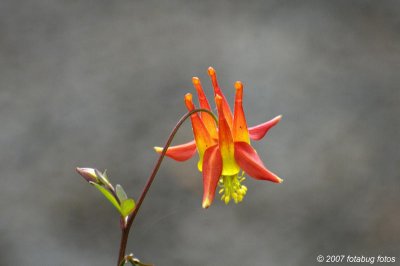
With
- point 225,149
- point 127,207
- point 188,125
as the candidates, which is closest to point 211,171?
point 225,149

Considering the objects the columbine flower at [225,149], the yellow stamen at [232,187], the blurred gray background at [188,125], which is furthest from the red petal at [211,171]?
the blurred gray background at [188,125]

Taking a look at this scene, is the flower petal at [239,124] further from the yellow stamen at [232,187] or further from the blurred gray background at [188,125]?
the blurred gray background at [188,125]

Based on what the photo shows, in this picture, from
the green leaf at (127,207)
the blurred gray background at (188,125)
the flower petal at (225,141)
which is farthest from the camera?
the blurred gray background at (188,125)

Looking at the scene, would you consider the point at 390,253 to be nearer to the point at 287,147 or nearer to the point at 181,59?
the point at 287,147

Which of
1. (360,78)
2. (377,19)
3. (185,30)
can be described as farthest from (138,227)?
(377,19)

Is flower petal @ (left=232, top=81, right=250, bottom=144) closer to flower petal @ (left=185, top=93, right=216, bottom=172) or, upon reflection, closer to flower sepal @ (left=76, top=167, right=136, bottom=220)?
flower petal @ (left=185, top=93, right=216, bottom=172)

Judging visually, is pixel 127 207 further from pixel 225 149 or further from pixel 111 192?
pixel 225 149
